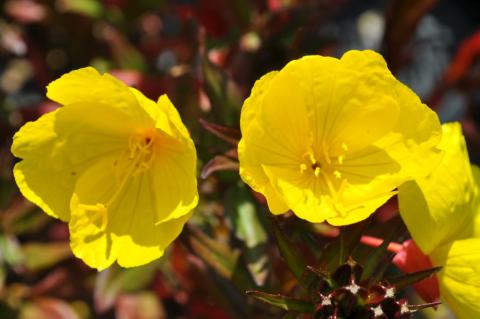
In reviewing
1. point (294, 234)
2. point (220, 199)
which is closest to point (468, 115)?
point (220, 199)

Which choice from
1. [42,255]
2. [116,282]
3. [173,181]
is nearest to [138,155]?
[173,181]

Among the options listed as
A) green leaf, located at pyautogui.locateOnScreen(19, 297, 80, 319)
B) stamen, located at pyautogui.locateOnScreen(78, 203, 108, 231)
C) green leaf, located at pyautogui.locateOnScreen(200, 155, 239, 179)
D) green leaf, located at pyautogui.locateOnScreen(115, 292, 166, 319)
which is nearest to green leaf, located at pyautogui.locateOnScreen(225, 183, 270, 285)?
green leaf, located at pyautogui.locateOnScreen(200, 155, 239, 179)

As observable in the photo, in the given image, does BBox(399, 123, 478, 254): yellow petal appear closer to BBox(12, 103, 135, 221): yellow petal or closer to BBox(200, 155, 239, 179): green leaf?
BBox(200, 155, 239, 179): green leaf

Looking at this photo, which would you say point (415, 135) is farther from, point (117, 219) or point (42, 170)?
point (42, 170)

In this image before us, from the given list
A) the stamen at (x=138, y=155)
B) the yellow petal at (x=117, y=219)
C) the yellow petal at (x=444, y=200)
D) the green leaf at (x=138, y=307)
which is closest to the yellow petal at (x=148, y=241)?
the yellow petal at (x=117, y=219)

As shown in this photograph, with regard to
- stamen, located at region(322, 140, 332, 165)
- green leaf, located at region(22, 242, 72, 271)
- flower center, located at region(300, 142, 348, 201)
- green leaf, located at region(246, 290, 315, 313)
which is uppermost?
stamen, located at region(322, 140, 332, 165)
